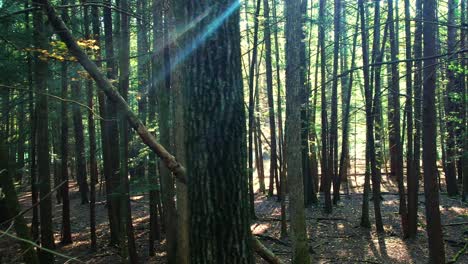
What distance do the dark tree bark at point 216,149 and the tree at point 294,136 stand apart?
5.98 metres

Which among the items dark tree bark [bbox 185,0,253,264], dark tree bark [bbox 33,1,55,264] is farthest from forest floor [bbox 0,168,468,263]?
dark tree bark [bbox 185,0,253,264]

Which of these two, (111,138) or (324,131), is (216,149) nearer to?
(111,138)

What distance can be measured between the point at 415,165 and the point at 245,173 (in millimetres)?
10227

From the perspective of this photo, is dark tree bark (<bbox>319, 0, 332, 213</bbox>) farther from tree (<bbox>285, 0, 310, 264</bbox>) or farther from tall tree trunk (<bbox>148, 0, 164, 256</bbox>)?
tall tree trunk (<bbox>148, 0, 164, 256</bbox>)

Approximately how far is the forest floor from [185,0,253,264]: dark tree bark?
22.3ft

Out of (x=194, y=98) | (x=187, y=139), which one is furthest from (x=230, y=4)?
(x=187, y=139)

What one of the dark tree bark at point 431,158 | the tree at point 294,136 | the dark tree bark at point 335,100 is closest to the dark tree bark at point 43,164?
the tree at point 294,136

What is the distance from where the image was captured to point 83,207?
18844mm

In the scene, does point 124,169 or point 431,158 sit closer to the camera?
point 431,158

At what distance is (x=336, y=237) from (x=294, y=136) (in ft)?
17.7

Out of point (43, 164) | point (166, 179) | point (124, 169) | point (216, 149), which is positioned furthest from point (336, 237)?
point (216, 149)

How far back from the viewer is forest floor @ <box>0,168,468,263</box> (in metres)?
10.3

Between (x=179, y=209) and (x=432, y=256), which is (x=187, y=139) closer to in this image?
(x=179, y=209)

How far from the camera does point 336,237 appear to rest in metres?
12.0
